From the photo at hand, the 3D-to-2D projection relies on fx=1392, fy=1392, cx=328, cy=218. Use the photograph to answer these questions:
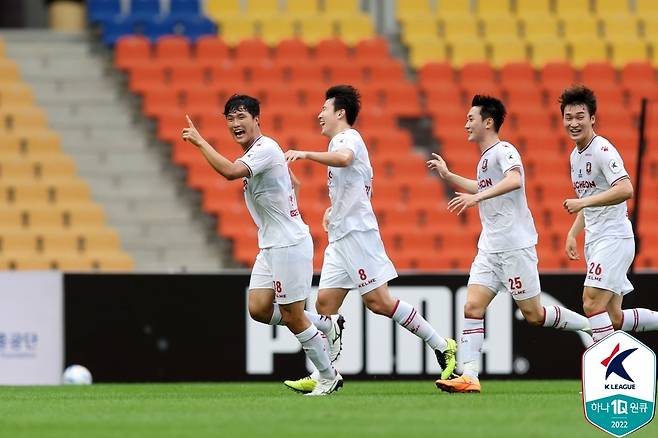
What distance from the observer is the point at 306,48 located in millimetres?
19562

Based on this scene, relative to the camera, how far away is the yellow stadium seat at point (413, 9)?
20.7 metres

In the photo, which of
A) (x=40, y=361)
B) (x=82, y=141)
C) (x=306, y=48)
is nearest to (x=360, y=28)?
(x=306, y=48)

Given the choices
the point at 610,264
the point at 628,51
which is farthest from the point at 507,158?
the point at 628,51

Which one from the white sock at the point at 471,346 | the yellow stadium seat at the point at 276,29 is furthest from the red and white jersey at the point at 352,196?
the yellow stadium seat at the point at 276,29

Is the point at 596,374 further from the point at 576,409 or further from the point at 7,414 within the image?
the point at 7,414

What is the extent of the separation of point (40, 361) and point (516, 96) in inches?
358

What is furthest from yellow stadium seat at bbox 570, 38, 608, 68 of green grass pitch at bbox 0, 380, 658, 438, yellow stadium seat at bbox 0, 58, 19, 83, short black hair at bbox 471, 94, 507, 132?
short black hair at bbox 471, 94, 507, 132

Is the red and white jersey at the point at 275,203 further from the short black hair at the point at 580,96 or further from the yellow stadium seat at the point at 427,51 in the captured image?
the yellow stadium seat at the point at 427,51

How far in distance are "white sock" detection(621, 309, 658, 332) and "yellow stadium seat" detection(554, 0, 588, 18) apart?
37.2 feet

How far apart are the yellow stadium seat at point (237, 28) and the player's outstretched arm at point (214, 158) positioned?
10.8 meters

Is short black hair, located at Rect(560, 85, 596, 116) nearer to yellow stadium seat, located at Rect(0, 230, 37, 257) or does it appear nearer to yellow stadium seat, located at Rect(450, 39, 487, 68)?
yellow stadium seat, located at Rect(0, 230, 37, 257)

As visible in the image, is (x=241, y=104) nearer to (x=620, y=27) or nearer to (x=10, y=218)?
(x=10, y=218)

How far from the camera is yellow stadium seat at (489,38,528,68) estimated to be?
2023 cm

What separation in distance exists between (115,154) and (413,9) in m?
5.48
